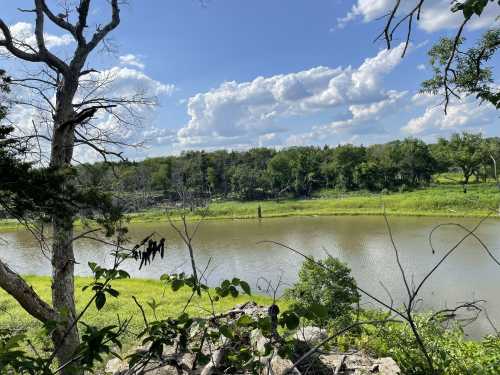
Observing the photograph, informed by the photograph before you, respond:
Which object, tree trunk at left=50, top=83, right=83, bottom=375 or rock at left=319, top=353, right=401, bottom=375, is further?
tree trunk at left=50, top=83, right=83, bottom=375

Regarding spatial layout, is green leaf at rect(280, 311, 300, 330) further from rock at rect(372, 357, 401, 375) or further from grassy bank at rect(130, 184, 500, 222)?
grassy bank at rect(130, 184, 500, 222)

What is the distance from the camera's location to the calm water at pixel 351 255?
49.7 ft

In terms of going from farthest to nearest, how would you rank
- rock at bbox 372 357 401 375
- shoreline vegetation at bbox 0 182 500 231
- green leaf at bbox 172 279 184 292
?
shoreline vegetation at bbox 0 182 500 231 < rock at bbox 372 357 401 375 < green leaf at bbox 172 279 184 292

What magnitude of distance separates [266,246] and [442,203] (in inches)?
916

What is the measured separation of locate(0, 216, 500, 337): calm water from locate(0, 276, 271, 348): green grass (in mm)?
1503

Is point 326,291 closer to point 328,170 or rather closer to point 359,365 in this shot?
point 359,365

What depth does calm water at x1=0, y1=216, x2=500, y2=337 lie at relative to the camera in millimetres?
15156

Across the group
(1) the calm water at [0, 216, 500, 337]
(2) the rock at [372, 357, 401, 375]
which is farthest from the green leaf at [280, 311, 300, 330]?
(1) the calm water at [0, 216, 500, 337]

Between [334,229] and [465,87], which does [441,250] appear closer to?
[334,229]

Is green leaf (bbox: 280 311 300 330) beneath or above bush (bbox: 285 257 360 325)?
above

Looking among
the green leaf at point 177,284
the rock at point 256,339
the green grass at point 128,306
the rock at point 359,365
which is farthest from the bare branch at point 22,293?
the green grass at point 128,306

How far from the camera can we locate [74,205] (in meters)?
4.86

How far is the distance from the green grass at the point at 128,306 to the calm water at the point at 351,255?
150 cm

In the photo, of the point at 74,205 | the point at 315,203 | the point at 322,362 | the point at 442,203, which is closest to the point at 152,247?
the point at 74,205
